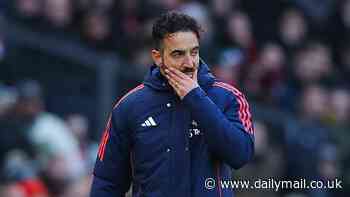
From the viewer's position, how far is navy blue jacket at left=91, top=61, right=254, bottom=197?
18.5ft

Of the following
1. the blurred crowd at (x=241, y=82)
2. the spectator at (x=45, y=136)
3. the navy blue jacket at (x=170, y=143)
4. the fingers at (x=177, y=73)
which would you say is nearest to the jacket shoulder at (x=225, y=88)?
the navy blue jacket at (x=170, y=143)

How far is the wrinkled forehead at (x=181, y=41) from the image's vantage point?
18.6 ft

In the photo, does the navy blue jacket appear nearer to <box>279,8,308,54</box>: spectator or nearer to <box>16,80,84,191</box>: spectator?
<box>16,80,84,191</box>: spectator

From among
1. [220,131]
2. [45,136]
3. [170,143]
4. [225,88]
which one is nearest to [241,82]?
[45,136]

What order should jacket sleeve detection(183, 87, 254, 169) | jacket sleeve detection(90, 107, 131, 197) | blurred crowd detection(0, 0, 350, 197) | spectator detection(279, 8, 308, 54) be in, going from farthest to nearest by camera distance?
spectator detection(279, 8, 308, 54) → blurred crowd detection(0, 0, 350, 197) → jacket sleeve detection(90, 107, 131, 197) → jacket sleeve detection(183, 87, 254, 169)

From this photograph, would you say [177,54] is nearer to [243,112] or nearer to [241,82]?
[243,112]

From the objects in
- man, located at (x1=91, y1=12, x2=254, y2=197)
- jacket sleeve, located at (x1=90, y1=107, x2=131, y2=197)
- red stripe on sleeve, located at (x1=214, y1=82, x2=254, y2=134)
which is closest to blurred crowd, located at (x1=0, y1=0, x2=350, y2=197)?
jacket sleeve, located at (x1=90, y1=107, x2=131, y2=197)

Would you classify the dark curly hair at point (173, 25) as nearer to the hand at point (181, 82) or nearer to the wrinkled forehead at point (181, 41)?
the wrinkled forehead at point (181, 41)

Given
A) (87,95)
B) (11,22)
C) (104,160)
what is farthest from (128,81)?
(104,160)

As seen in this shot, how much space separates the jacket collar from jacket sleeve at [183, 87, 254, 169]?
20 cm

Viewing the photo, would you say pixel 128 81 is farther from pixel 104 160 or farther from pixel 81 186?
pixel 104 160

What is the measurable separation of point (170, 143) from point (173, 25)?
0.58 metres

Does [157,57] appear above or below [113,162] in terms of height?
above

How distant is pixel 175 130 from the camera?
5.83 metres
